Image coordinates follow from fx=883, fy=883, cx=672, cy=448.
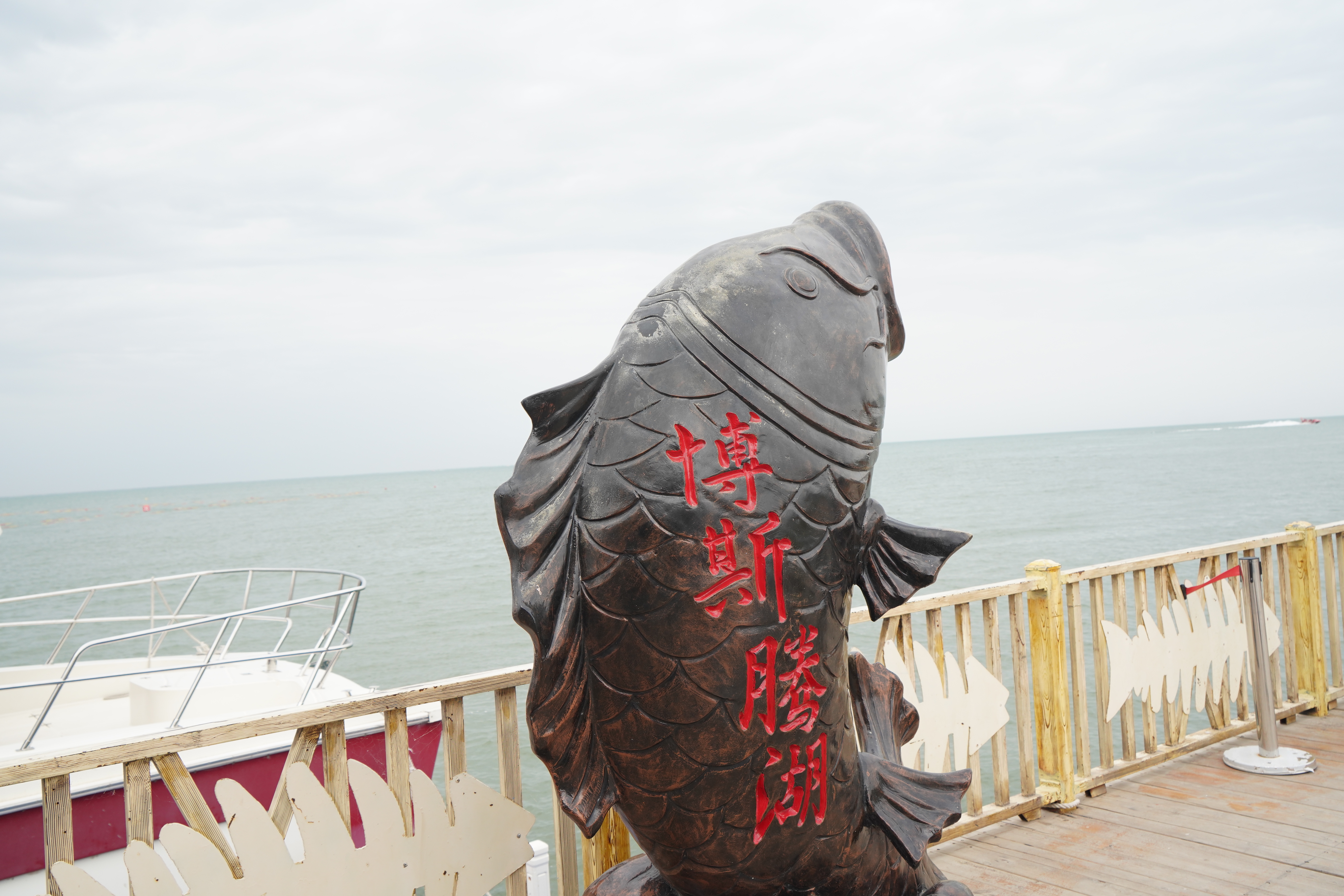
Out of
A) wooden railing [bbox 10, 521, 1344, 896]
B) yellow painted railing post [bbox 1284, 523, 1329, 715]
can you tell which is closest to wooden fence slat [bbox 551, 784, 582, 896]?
wooden railing [bbox 10, 521, 1344, 896]

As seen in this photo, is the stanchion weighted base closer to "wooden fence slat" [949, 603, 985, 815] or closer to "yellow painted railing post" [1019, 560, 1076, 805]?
"yellow painted railing post" [1019, 560, 1076, 805]

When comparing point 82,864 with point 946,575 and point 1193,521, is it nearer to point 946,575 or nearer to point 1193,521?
point 946,575

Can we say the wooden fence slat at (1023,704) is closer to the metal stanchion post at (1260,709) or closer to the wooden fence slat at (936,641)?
the wooden fence slat at (936,641)

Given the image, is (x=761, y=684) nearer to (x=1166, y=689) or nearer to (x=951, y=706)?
(x=951, y=706)

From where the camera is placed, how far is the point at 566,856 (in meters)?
2.47

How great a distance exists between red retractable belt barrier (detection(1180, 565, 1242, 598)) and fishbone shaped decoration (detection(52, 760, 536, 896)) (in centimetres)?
321

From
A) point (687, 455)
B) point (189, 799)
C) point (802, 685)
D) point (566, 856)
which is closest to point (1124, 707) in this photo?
point (566, 856)

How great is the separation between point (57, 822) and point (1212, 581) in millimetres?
4359

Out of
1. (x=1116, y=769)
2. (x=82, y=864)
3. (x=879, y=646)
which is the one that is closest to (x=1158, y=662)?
(x=1116, y=769)

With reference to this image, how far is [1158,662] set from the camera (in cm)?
391

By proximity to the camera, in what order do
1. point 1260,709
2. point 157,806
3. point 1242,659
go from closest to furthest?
point 1260,709
point 1242,659
point 157,806

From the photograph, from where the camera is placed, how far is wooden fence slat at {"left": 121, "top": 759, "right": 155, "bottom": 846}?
1791 mm

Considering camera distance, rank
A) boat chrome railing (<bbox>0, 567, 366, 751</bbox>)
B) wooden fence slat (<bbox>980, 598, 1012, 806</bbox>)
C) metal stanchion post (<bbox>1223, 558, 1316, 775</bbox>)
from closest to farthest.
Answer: wooden fence slat (<bbox>980, 598, 1012, 806</bbox>) → boat chrome railing (<bbox>0, 567, 366, 751</bbox>) → metal stanchion post (<bbox>1223, 558, 1316, 775</bbox>)

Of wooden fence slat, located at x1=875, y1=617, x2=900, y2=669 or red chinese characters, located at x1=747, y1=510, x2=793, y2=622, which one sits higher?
red chinese characters, located at x1=747, y1=510, x2=793, y2=622
